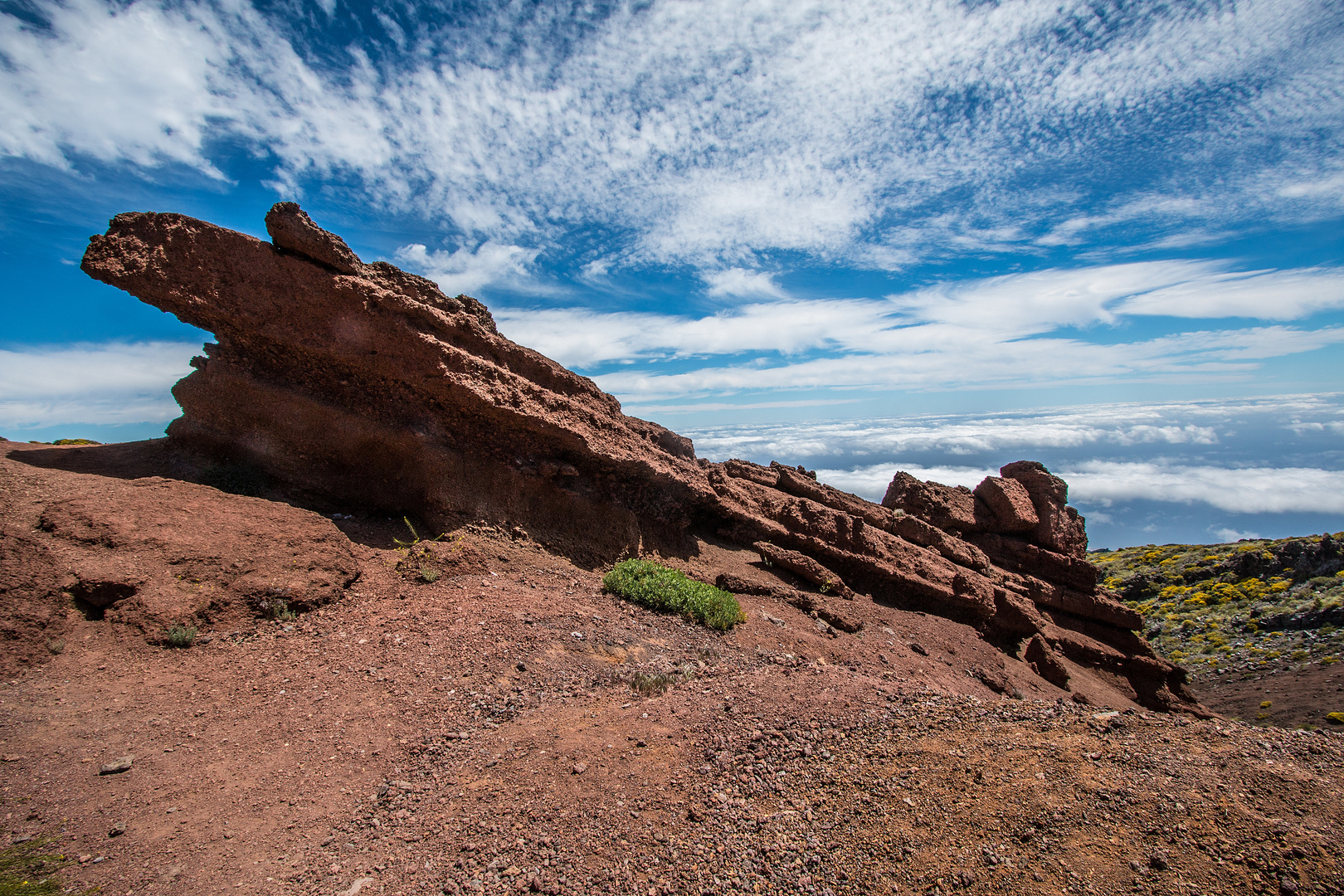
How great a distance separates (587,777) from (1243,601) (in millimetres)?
35059

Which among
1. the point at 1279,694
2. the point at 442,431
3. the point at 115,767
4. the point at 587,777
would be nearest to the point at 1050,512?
the point at 1279,694

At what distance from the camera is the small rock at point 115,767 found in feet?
14.8

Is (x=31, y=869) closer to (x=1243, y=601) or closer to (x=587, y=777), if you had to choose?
(x=587, y=777)

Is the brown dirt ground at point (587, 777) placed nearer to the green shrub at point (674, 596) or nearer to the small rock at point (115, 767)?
the small rock at point (115, 767)

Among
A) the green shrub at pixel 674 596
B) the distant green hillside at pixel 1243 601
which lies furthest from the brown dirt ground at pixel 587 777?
the distant green hillside at pixel 1243 601

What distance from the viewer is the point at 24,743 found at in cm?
464

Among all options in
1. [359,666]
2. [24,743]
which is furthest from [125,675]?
[359,666]

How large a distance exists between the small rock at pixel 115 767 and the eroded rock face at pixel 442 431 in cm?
505

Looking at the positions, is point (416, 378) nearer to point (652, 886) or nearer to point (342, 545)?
point (342, 545)

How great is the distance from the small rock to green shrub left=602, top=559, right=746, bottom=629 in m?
5.73

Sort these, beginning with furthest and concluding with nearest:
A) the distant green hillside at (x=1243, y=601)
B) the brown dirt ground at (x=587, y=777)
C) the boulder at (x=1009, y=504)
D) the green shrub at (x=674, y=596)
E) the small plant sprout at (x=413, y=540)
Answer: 1. the distant green hillside at (x=1243, y=601)
2. the boulder at (x=1009, y=504)
3. the green shrub at (x=674, y=596)
4. the small plant sprout at (x=413, y=540)
5. the brown dirt ground at (x=587, y=777)

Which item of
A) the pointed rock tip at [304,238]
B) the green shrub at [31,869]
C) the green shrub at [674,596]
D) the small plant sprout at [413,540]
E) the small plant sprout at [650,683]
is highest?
the pointed rock tip at [304,238]

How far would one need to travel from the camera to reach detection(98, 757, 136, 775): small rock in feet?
14.8

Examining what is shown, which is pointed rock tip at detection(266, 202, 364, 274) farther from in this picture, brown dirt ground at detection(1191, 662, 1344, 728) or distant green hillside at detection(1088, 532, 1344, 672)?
distant green hillside at detection(1088, 532, 1344, 672)
